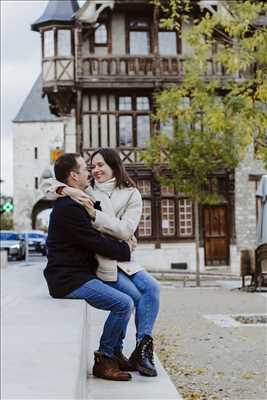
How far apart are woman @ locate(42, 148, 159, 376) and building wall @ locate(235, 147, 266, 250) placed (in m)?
23.7

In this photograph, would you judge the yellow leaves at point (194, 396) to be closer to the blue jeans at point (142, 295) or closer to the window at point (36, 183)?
the blue jeans at point (142, 295)

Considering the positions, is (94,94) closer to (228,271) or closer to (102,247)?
(228,271)

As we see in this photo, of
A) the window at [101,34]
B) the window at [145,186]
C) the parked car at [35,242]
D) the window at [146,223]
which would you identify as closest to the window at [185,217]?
the window at [146,223]

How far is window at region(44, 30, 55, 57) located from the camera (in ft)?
94.4

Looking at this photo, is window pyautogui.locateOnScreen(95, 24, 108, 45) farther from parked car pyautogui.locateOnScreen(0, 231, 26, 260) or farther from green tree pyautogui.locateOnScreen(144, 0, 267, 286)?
parked car pyautogui.locateOnScreen(0, 231, 26, 260)

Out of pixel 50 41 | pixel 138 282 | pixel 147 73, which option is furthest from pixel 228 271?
pixel 138 282

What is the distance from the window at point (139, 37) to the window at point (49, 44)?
2832 mm

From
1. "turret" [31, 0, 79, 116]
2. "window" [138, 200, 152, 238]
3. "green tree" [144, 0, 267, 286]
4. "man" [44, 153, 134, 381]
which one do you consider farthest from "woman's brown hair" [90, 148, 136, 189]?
"window" [138, 200, 152, 238]

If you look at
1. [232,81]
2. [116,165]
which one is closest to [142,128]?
[232,81]

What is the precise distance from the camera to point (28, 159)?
64.5 meters

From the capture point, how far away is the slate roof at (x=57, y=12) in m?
29.0

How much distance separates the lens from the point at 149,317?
18.6ft

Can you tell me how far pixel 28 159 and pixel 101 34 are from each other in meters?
36.6

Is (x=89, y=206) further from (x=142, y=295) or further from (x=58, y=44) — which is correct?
(x=58, y=44)
